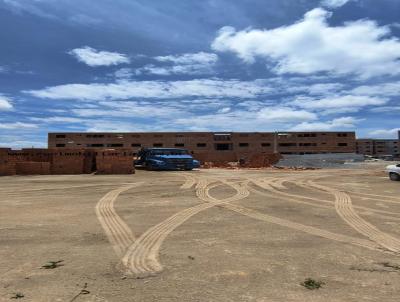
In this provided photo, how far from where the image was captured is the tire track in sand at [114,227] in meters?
8.00

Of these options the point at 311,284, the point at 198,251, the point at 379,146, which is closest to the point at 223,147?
the point at 379,146

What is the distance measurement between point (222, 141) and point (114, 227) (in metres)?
84.1

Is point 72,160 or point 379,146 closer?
point 72,160

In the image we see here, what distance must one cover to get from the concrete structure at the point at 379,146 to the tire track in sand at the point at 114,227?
146823 millimetres

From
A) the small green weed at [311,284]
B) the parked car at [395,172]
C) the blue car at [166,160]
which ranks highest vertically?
the blue car at [166,160]

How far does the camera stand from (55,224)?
33.6 feet

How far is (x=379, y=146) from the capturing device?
153m

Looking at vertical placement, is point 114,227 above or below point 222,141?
below

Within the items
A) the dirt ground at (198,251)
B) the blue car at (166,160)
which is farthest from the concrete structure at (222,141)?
the dirt ground at (198,251)

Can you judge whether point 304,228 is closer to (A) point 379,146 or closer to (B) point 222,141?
(B) point 222,141

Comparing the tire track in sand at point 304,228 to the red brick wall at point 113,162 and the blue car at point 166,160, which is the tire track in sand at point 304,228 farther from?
the blue car at point 166,160

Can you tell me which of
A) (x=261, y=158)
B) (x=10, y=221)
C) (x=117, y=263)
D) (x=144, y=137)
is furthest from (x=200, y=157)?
(x=117, y=263)

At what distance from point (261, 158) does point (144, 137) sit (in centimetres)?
4232

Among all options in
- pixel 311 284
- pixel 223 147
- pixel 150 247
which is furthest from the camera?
pixel 223 147
